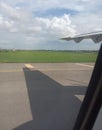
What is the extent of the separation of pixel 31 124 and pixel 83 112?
5.22 meters

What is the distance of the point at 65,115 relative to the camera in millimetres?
7355

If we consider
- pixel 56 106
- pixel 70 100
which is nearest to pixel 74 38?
pixel 56 106

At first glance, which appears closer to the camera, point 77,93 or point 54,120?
point 54,120

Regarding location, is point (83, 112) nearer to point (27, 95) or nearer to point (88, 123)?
point (88, 123)

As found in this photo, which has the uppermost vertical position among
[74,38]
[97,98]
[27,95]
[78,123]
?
[74,38]

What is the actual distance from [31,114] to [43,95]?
3.01 metres

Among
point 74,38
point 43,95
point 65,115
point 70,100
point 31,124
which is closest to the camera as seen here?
point 74,38

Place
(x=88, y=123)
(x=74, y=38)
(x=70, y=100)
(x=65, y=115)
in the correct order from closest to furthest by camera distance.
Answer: (x=88, y=123) < (x=74, y=38) < (x=65, y=115) < (x=70, y=100)

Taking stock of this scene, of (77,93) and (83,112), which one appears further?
(77,93)

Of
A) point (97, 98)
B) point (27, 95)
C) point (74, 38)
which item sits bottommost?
point (27, 95)

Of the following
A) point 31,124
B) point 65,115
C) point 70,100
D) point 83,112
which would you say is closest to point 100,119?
point 83,112

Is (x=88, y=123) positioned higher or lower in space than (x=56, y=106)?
higher

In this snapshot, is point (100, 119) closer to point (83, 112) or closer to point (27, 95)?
point (83, 112)

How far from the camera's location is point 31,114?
7672 mm
